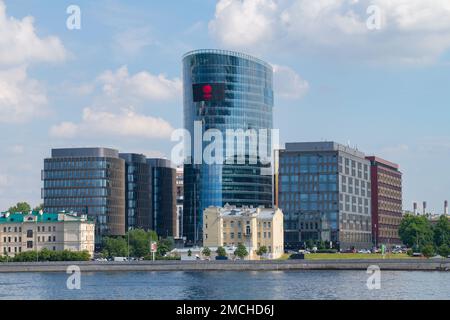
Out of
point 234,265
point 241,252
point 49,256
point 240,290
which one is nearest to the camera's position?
point 240,290

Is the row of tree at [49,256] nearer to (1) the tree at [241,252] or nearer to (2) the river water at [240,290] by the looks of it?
(1) the tree at [241,252]

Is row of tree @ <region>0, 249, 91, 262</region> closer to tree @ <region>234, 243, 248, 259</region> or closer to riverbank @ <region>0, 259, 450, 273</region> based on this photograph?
riverbank @ <region>0, 259, 450, 273</region>

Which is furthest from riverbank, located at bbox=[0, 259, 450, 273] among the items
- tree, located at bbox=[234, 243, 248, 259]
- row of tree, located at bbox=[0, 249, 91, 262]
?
tree, located at bbox=[234, 243, 248, 259]

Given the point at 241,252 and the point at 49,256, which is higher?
the point at 241,252

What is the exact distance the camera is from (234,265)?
179 meters

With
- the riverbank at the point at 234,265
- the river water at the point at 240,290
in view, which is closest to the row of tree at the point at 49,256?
the riverbank at the point at 234,265

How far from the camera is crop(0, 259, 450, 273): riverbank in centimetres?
17138

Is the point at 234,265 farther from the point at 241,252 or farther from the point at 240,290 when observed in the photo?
the point at 240,290

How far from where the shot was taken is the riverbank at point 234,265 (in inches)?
6747

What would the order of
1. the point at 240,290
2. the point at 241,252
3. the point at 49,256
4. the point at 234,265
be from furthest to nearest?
the point at 241,252
the point at 49,256
the point at 234,265
the point at 240,290

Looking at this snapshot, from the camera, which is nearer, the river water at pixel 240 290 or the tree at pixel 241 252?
the river water at pixel 240 290

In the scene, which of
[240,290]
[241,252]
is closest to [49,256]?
[241,252]
